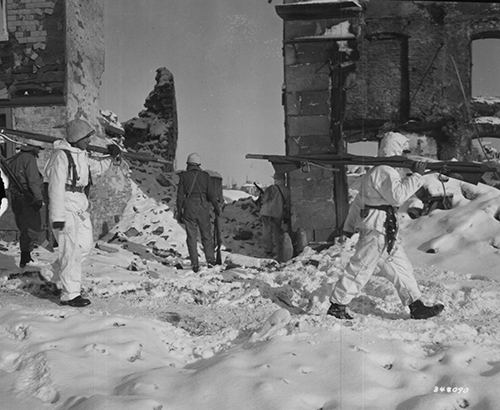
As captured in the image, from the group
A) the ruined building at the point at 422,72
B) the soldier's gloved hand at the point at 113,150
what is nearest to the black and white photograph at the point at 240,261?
the soldier's gloved hand at the point at 113,150

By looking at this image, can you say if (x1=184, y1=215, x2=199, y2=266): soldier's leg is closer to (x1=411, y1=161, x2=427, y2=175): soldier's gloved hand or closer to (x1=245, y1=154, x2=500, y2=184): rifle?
(x1=245, y1=154, x2=500, y2=184): rifle

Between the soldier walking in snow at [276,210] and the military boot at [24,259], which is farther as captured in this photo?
the soldier walking in snow at [276,210]

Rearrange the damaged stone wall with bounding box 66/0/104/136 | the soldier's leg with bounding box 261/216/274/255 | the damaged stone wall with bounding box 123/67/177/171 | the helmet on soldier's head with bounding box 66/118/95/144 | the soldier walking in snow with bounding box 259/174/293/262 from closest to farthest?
the helmet on soldier's head with bounding box 66/118/95/144
the damaged stone wall with bounding box 66/0/104/136
the soldier walking in snow with bounding box 259/174/293/262
the soldier's leg with bounding box 261/216/274/255
the damaged stone wall with bounding box 123/67/177/171

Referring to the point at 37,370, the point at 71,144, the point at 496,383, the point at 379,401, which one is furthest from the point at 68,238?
the point at 496,383

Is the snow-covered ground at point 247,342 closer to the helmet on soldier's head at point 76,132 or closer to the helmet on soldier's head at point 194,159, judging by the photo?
the helmet on soldier's head at point 76,132

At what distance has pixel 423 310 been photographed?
4250 mm

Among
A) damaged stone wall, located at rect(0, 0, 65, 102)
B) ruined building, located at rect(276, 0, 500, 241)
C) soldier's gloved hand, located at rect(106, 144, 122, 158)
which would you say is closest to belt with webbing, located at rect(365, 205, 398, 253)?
soldier's gloved hand, located at rect(106, 144, 122, 158)

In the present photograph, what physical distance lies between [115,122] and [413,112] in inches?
418

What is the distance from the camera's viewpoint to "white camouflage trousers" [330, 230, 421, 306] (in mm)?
4180

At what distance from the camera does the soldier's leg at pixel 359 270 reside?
13.7 ft

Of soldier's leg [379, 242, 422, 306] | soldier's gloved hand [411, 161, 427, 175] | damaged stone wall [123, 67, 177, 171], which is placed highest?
damaged stone wall [123, 67, 177, 171]

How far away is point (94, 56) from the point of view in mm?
9617

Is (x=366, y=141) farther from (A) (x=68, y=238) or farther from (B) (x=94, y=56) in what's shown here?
(A) (x=68, y=238)

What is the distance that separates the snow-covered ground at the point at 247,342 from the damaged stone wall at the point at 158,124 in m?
9.05
